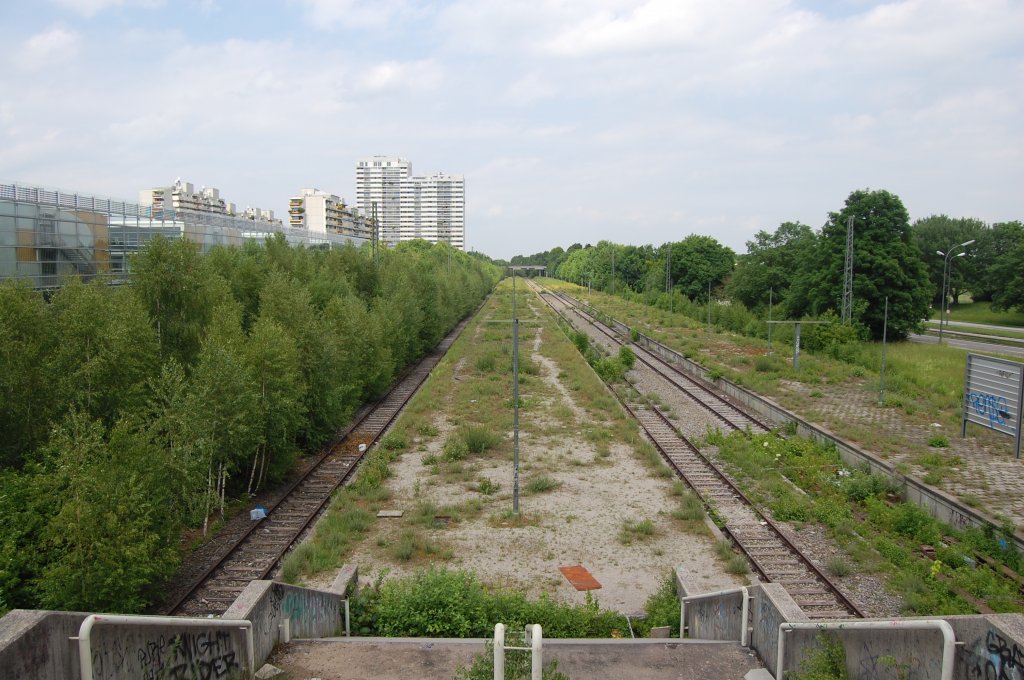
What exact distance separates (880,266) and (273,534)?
43.6 metres

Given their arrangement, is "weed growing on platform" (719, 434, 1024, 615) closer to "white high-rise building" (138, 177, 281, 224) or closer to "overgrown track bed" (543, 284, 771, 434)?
"overgrown track bed" (543, 284, 771, 434)

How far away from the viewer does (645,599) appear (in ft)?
40.5

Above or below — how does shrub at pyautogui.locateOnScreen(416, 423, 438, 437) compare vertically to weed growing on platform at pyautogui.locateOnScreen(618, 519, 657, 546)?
above

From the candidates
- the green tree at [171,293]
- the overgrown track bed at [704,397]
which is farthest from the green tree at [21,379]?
Answer: the overgrown track bed at [704,397]

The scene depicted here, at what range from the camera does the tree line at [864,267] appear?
46.8 meters

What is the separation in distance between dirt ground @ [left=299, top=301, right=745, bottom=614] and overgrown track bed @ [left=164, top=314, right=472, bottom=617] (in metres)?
1.39

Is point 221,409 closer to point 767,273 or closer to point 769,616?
point 769,616

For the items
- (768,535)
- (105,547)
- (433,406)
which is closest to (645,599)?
(768,535)

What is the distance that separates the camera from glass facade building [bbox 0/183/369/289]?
80.7 feet

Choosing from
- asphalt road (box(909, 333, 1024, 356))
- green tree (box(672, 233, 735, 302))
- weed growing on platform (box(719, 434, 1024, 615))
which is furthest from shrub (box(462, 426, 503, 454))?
green tree (box(672, 233, 735, 302))

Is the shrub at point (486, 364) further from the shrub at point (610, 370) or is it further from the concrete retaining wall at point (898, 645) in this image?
the concrete retaining wall at point (898, 645)

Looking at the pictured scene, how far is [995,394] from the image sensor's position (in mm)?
19156

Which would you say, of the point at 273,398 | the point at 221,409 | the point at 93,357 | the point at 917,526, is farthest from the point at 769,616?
the point at 273,398

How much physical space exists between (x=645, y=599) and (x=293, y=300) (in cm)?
1524
